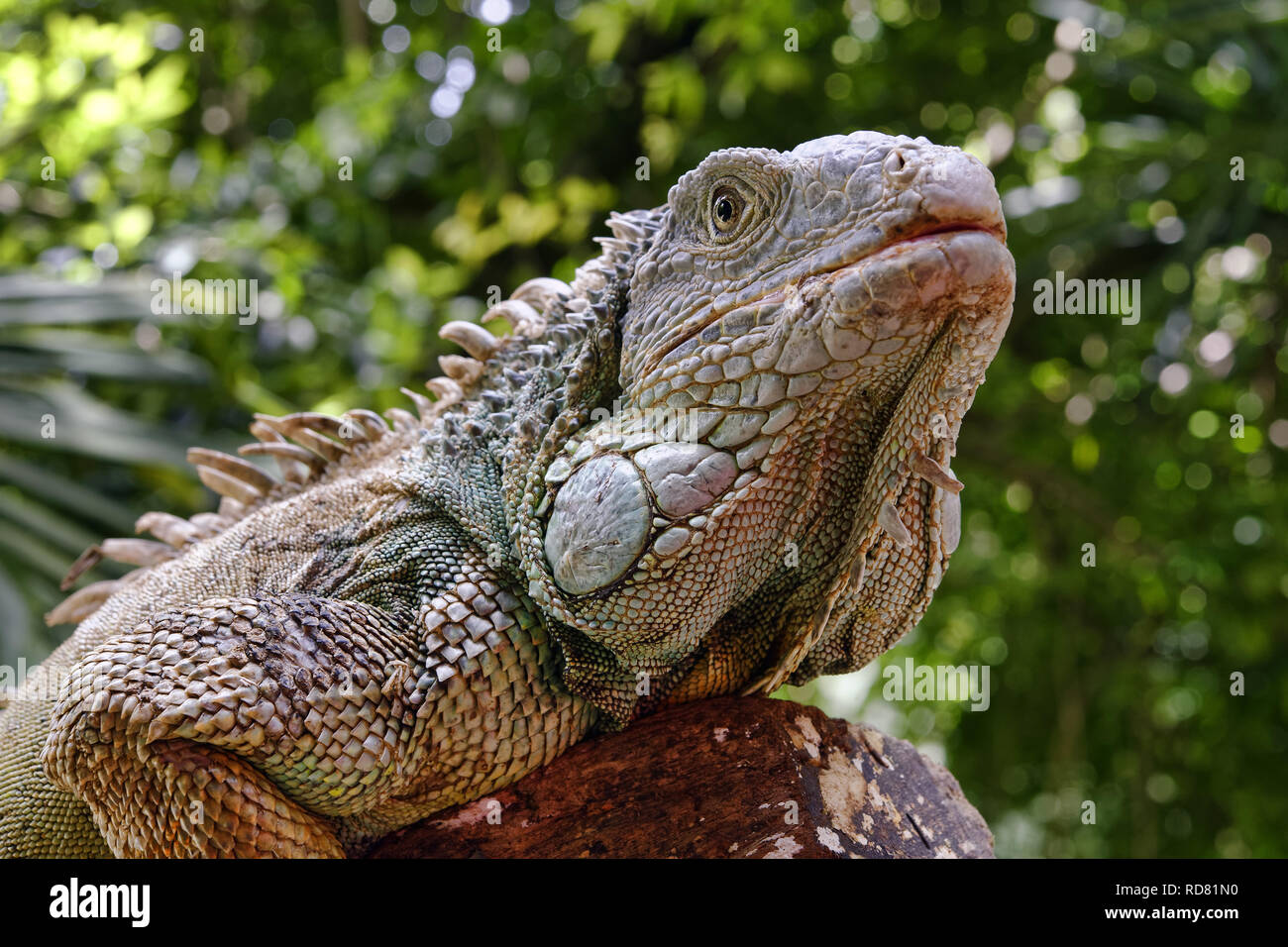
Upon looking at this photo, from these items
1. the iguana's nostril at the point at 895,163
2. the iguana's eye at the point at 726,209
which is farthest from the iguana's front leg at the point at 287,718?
the iguana's nostril at the point at 895,163

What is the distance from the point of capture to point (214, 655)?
95.7 inches

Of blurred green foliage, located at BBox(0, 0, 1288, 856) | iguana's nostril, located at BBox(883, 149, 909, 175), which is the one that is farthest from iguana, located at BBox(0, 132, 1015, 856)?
blurred green foliage, located at BBox(0, 0, 1288, 856)

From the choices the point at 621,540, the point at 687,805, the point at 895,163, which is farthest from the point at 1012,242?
the point at 621,540

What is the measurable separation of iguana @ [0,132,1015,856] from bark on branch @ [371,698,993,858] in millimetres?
65

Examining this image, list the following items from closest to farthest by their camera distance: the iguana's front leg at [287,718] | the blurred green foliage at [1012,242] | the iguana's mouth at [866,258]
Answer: the iguana's mouth at [866,258] → the iguana's front leg at [287,718] → the blurred green foliage at [1012,242]

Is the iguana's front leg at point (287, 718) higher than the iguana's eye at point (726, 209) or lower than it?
lower

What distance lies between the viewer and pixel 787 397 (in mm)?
2307

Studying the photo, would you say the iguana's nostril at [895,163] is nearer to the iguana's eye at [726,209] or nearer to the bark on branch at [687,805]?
the iguana's eye at [726,209]

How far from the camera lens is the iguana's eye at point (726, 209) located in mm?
2445

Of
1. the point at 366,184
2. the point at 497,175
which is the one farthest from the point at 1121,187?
the point at 366,184

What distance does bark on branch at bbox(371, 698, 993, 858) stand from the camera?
2689 millimetres

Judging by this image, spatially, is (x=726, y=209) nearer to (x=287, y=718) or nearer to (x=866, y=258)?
(x=866, y=258)

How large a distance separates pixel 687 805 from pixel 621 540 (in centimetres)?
80
